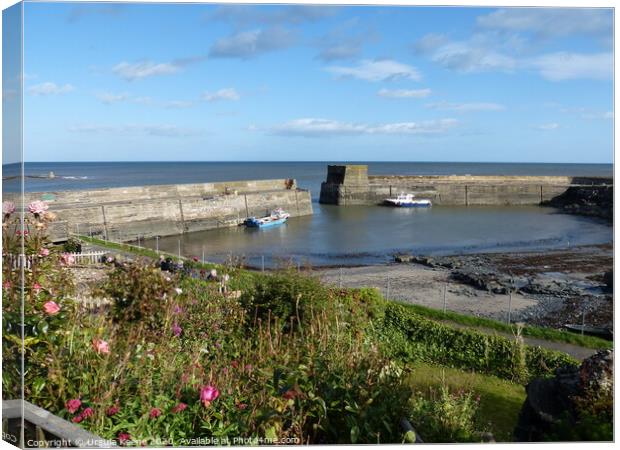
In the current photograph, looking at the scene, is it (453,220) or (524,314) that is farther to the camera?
(453,220)

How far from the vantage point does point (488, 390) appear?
7.78 metres

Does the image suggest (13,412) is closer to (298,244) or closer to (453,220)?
(298,244)

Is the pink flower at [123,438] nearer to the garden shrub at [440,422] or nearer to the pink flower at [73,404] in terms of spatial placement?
the pink flower at [73,404]

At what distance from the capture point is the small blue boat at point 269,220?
36.1 m

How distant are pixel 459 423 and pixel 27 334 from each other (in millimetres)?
3438

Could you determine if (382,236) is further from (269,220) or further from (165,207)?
(165,207)

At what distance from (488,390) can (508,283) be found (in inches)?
442

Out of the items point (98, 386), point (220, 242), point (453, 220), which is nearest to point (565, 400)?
point (98, 386)

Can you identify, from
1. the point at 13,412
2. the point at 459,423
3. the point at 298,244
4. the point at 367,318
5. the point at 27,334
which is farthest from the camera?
the point at 298,244

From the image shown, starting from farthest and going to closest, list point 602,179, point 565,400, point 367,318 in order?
point 602,179 < point 367,318 < point 565,400

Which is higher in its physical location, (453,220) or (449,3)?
(449,3)

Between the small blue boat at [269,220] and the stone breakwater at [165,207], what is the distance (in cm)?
86

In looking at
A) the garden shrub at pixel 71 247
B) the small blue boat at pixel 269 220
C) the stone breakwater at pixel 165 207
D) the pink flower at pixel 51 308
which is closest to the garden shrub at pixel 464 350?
the pink flower at pixel 51 308

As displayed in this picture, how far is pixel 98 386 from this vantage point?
165 inches
